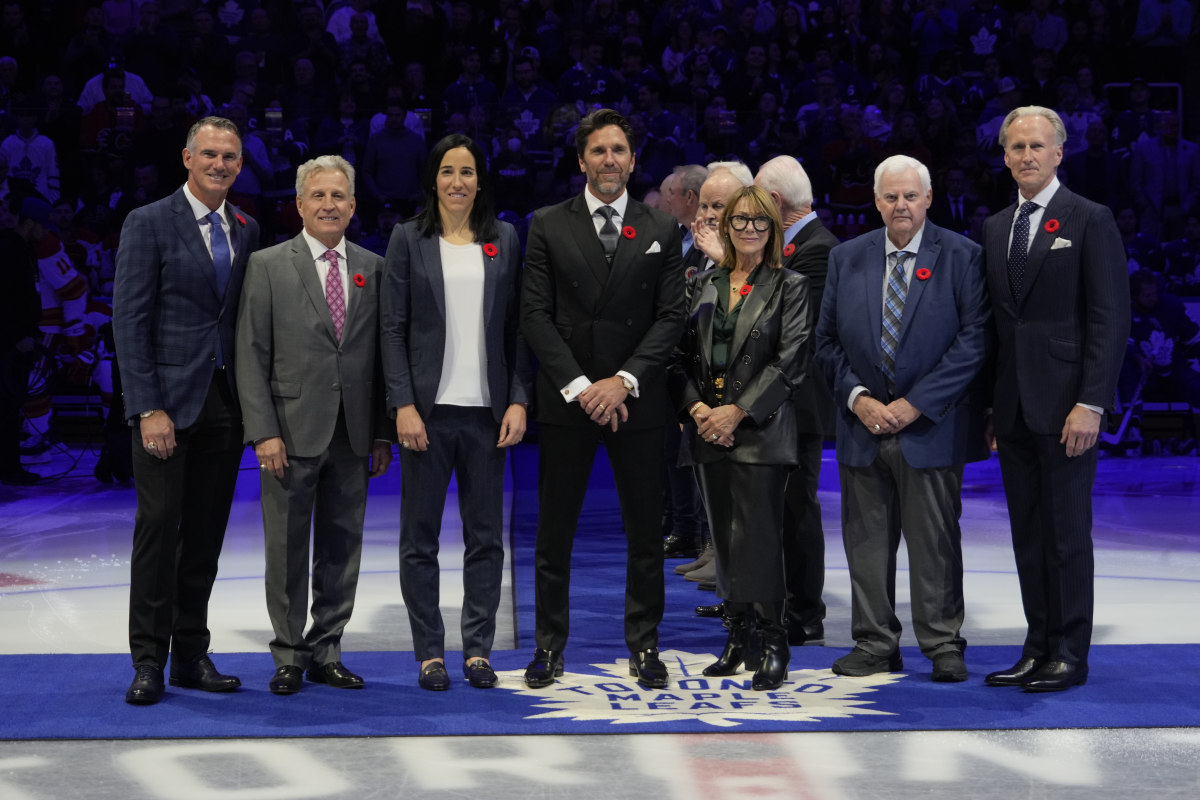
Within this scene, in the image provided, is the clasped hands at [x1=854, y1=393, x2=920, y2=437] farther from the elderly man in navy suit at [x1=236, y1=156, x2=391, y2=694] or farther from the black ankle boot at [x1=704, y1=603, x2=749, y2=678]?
the elderly man in navy suit at [x1=236, y1=156, x2=391, y2=694]

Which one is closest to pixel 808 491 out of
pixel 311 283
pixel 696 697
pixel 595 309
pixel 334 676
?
pixel 696 697

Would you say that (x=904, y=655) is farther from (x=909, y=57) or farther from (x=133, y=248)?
(x=909, y=57)

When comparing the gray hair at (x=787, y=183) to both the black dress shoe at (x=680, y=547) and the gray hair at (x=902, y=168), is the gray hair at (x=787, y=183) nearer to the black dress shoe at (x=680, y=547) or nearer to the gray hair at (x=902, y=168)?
the gray hair at (x=902, y=168)

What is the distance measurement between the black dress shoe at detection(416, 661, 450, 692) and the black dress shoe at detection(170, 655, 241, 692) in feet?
1.88

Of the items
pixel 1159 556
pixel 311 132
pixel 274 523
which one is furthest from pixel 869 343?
pixel 311 132

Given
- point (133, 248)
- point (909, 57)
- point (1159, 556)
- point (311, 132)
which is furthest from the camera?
point (909, 57)

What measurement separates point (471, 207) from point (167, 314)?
0.99 meters

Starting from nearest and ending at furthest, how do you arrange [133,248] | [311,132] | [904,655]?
[133,248]
[904,655]
[311,132]

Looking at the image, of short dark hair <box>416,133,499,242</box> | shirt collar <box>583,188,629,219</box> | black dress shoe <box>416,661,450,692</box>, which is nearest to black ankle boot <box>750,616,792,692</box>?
black dress shoe <box>416,661,450,692</box>

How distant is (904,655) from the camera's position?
477 centimetres

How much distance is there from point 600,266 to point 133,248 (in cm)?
142

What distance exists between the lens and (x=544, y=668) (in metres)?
4.32

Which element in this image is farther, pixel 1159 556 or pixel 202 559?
pixel 1159 556

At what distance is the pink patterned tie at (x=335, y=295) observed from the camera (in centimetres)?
435
